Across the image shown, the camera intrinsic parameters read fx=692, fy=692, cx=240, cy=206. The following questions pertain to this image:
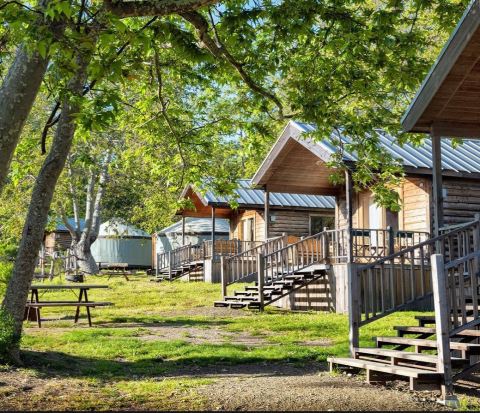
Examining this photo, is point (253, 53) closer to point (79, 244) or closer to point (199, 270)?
point (199, 270)

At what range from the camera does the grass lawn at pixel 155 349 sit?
769cm

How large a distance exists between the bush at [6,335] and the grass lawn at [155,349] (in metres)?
0.22

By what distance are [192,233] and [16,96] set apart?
35624 millimetres

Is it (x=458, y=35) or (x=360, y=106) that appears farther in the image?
(x=360, y=106)

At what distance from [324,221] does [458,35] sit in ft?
79.0

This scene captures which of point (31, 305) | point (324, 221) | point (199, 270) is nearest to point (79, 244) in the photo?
point (199, 270)

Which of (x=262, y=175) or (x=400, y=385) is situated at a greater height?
(x=262, y=175)

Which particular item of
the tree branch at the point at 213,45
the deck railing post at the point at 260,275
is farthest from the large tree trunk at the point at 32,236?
the deck railing post at the point at 260,275

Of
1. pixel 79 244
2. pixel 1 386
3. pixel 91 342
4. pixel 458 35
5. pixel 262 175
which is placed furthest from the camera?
pixel 79 244

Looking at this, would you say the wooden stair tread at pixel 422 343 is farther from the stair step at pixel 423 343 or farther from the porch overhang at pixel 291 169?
the porch overhang at pixel 291 169

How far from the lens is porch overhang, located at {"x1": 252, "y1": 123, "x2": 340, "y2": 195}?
74.2 ft

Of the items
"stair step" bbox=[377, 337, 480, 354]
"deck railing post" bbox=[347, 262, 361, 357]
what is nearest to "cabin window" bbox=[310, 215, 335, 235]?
"stair step" bbox=[377, 337, 480, 354]

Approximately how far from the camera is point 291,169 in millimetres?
23734

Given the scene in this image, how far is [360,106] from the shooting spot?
46.5 feet
